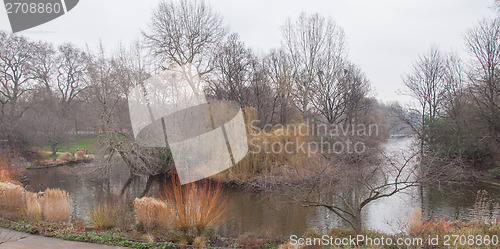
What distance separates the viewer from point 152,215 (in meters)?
8.34

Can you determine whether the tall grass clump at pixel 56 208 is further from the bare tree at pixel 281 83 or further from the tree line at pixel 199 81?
the bare tree at pixel 281 83

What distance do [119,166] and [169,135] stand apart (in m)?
6.15

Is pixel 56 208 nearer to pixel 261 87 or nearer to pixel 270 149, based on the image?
pixel 270 149

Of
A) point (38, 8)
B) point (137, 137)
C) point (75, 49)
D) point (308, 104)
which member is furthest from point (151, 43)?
point (75, 49)

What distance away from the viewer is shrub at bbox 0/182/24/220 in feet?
30.6

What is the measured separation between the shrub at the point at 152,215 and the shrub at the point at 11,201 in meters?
3.99

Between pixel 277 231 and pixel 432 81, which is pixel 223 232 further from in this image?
pixel 432 81

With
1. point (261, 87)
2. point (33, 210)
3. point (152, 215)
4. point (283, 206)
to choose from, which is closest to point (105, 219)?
point (152, 215)

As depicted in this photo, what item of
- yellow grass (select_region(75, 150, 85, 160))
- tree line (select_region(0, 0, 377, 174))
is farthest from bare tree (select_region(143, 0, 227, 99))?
yellow grass (select_region(75, 150, 85, 160))

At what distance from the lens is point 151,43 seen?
70.6ft

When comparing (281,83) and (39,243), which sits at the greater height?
(281,83)

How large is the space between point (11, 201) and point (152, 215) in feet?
16.1

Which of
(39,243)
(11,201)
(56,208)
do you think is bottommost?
(39,243)

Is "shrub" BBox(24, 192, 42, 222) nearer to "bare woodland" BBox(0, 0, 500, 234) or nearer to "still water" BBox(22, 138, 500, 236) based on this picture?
"still water" BBox(22, 138, 500, 236)
